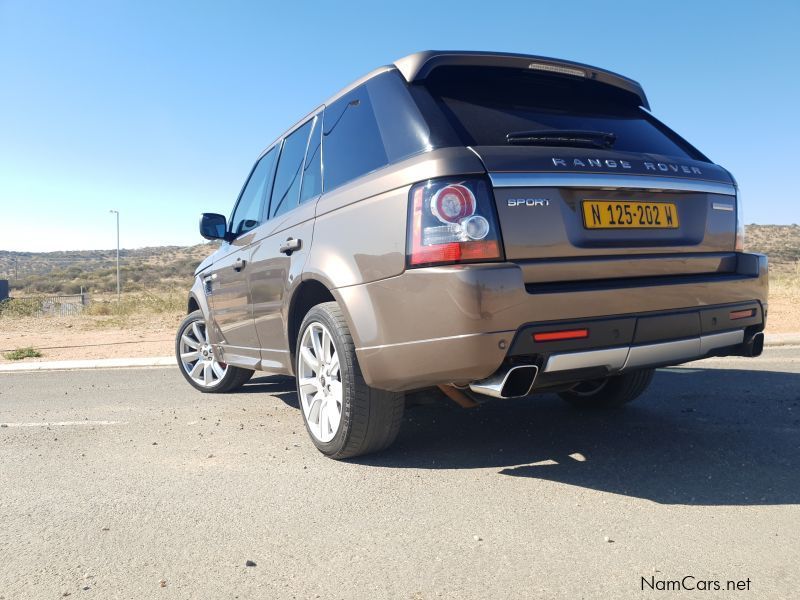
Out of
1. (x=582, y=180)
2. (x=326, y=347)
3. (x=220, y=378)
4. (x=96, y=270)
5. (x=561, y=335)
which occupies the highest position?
(x=96, y=270)

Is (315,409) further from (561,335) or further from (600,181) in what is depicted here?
(600,181)

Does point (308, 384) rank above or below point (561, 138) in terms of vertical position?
below

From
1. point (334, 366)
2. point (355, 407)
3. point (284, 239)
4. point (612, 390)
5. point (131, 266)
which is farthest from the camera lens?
point (131, 266)

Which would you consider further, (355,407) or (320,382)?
(320,382)

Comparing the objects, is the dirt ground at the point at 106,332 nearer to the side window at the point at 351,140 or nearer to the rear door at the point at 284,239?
the rear door at the point at 284,239

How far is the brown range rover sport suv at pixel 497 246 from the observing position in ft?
8.84

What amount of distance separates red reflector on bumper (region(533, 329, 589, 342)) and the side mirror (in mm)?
3565

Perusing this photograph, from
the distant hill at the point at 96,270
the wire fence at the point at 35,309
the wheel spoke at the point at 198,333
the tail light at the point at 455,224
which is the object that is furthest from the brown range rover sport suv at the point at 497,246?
the distant hill at the point at 96,270

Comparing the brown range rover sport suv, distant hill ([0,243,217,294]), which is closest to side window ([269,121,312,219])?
the brown range rover sport suv

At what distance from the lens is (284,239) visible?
404cm

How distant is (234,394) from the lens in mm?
6031

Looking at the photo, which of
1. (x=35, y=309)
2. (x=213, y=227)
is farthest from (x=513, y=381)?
(x=35, y=309)

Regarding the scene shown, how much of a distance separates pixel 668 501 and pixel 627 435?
3.60ft

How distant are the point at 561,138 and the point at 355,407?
1623 millimetres
